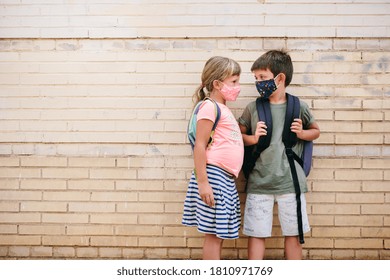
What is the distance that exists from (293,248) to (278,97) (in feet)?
4.02

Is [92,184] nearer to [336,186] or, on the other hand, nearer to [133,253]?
[133,253]

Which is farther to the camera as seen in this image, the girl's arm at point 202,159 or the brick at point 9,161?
the brick at point 9,161

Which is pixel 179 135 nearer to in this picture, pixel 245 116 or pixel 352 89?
pixel 245 116

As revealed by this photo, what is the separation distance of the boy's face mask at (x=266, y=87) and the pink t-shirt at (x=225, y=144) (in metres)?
0.33

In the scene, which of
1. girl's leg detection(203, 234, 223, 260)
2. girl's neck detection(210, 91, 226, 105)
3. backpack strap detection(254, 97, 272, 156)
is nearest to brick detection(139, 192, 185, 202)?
girl's leg detection(203, 234, 223, 260)

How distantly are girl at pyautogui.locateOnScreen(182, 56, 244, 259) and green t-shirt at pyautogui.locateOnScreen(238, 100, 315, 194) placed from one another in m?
0.20

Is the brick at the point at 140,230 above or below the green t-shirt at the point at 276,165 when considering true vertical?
below

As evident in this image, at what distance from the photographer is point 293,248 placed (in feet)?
12.6

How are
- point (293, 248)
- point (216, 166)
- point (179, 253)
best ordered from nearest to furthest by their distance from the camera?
1. point (216, 166)
2. point (293, 248)
3. point (179, 253)

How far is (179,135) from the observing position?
4180 millimetres

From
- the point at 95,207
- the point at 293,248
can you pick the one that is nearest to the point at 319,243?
the point at 293,248

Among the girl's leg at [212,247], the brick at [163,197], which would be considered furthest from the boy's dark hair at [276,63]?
the girl's leg at [212,247]

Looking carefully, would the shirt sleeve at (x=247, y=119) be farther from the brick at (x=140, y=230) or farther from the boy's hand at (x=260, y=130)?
the brick at (x=140, y=230)

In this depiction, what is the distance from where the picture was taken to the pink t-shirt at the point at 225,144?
3619 millimetres
